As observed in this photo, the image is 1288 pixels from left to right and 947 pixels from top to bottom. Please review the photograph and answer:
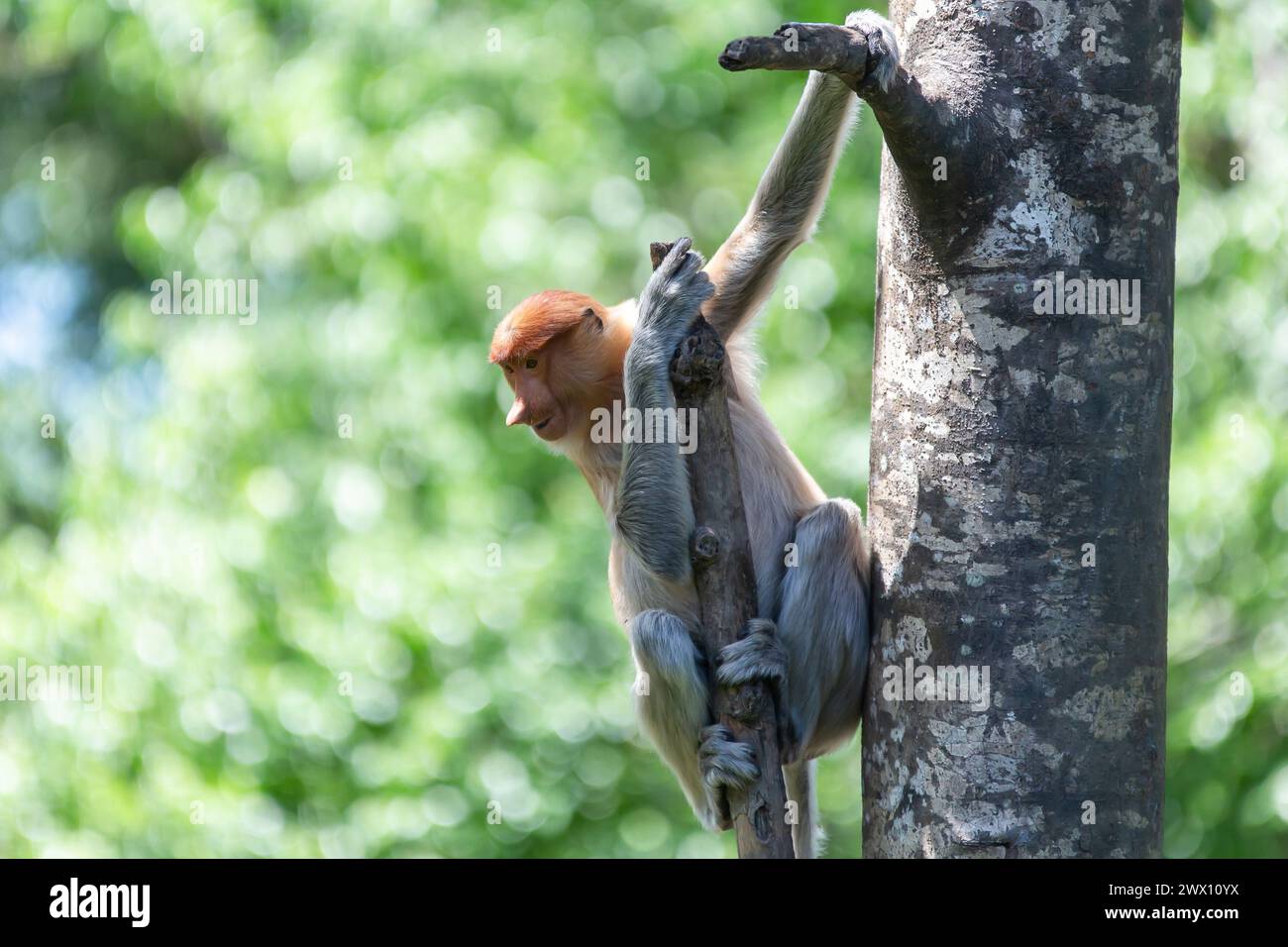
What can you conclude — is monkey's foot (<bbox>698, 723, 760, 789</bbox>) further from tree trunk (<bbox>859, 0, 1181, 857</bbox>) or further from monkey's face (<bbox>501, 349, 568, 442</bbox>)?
monkey's face (<bbox>501, 349, 568, 442</bbox>)

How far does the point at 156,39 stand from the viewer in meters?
7.79

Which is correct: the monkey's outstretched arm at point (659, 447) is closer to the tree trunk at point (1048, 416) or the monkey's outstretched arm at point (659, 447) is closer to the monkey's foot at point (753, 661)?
the monkey's foot at point (753, 661)

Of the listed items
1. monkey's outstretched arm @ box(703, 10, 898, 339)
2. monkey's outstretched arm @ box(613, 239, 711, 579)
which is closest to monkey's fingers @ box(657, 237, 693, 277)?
monkey's outstretched arm @ box(613, 239, 711, 579)

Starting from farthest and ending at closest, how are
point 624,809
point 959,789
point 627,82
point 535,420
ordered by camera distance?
point 627,82
point 624,809
point 535,420
point 959,789

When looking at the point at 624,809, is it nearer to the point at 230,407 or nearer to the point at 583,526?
the point at 583,526

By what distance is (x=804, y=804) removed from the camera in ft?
13.0

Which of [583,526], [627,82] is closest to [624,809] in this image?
[583,526]

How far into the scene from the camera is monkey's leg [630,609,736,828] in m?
3.61

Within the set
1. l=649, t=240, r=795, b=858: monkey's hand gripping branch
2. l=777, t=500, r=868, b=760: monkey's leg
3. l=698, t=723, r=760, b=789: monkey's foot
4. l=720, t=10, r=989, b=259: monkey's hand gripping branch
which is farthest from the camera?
l=777, t=500, r=868, b=760: monkey's leg

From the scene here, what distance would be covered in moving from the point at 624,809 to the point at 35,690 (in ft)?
9.87

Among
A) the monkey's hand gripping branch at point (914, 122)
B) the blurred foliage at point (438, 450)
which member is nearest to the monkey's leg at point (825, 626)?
the monkey's hand gripping branch at point (914, 122)

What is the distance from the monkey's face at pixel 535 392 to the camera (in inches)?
157

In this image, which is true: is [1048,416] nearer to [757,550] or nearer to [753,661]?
[753,661]

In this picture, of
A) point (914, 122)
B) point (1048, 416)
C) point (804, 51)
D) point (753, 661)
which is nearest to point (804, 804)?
point (753, 661)
